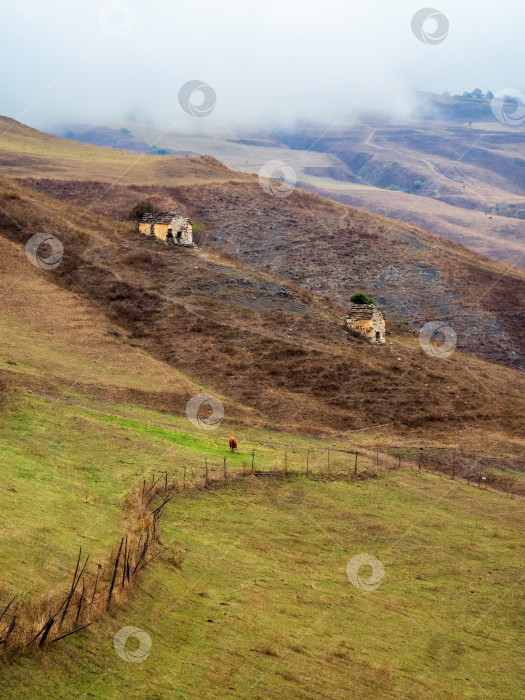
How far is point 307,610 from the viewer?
15.9 meters

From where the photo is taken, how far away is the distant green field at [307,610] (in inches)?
494

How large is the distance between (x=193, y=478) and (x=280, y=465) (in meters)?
4.37
